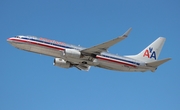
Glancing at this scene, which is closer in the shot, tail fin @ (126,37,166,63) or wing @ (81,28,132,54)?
wing @ (81,28,132,54)

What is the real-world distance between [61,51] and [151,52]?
17955 millimetres

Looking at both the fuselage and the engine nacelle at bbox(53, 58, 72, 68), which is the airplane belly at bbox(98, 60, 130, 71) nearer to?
the fuselage

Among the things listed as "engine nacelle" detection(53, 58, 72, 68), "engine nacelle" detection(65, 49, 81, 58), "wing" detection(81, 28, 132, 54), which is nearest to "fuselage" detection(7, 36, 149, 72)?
"engine nacelle" detection(65, 49, 81, 58)

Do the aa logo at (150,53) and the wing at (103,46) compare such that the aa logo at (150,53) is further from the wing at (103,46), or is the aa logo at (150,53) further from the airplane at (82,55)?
the wing at (103,46)

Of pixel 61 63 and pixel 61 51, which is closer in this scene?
pixel 61 51

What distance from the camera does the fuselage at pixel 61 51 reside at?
49.9m

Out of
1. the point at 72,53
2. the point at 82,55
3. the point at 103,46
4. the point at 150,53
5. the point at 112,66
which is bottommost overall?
the point at 112,66

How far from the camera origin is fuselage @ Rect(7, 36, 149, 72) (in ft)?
164

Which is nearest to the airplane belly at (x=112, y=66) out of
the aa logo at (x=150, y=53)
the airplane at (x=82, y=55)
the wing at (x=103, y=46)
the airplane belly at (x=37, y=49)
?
the airplane at (x=82, y=55)

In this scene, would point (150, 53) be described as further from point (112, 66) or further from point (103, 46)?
point (103, 46)

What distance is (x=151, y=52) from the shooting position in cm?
5875

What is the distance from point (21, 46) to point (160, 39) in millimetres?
26208

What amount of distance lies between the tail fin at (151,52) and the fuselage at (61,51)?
4.64 meters

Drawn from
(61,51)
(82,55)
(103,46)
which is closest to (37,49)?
(61,51)
